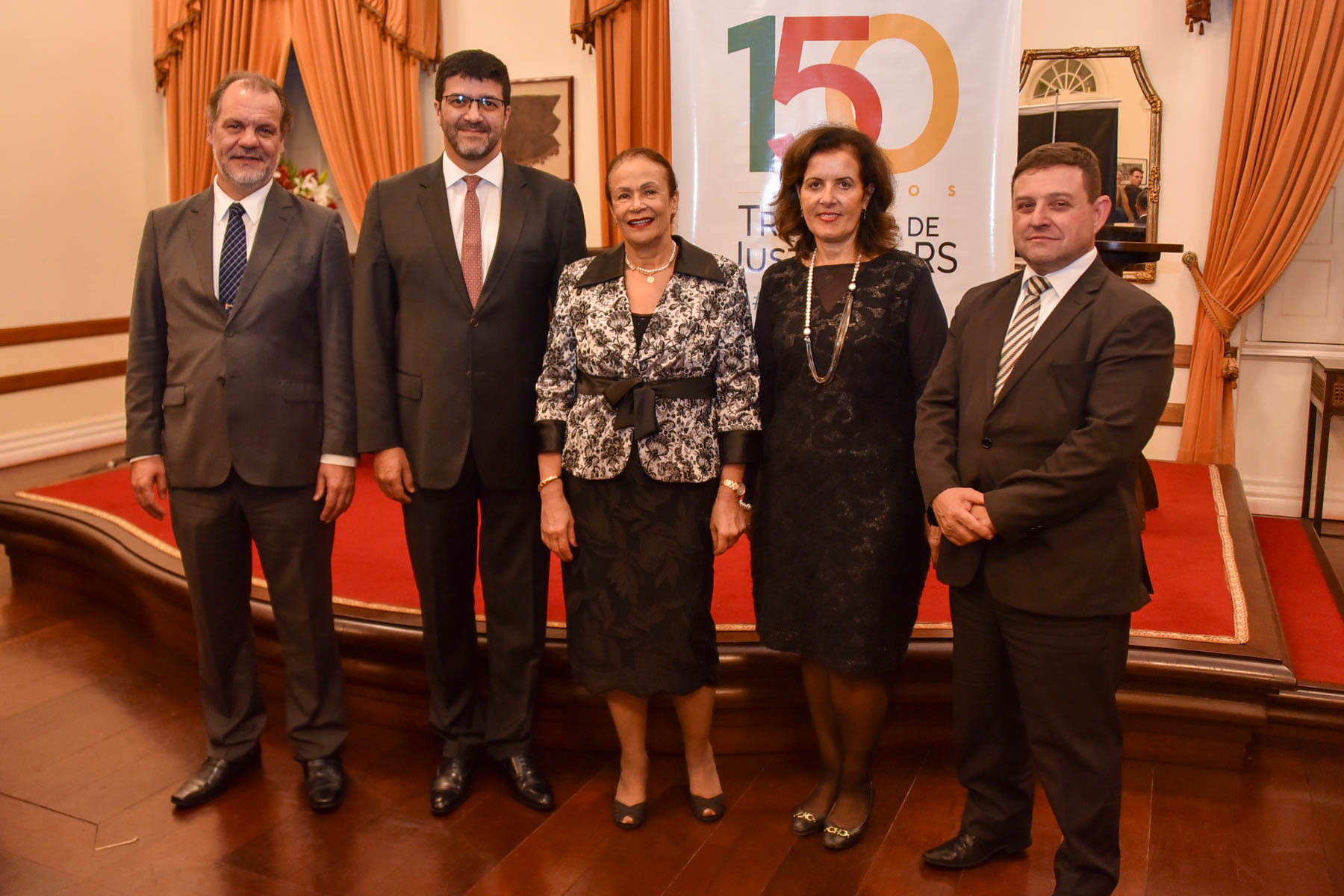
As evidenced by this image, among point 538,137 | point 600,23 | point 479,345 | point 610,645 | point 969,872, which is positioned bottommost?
point 969,872

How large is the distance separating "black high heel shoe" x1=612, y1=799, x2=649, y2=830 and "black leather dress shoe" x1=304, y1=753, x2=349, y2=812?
653 millimetres

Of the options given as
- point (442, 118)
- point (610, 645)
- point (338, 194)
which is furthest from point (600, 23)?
point (610, 645)

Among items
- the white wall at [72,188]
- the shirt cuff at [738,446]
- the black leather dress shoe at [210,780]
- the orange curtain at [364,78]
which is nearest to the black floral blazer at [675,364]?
the shirt cuff at [738,446]

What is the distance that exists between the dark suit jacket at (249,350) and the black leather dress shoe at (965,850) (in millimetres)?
1547

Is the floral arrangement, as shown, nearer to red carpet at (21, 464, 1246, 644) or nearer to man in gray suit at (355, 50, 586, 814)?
red carpet at (21, 464, 1246, 644)

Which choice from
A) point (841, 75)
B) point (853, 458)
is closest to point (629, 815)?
point (853, 458)

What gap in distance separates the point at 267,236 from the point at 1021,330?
1.62m

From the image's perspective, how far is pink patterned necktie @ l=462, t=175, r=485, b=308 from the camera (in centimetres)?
224

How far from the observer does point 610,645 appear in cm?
221

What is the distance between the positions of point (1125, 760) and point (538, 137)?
4.49 meters

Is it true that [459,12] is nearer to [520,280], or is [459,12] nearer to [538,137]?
[538,137]

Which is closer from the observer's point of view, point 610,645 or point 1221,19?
point 610,645

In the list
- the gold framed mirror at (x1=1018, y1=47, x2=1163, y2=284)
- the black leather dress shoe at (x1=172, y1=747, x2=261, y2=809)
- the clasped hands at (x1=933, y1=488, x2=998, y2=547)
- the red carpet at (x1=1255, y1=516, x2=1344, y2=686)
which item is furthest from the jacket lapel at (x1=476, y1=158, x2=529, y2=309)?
the gold framed mirror at (x1=1018, y1=47, x2=1163, y2=284)

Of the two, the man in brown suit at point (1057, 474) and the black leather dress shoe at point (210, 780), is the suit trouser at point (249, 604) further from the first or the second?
the man in brown suit at point (1057, 474)
